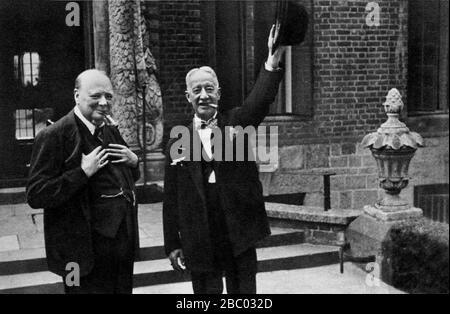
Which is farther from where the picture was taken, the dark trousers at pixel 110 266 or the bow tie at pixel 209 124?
the bow tie at pixel 209 124

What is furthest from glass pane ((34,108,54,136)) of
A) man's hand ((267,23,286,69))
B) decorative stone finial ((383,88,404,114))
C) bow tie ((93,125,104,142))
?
man's hand ((267,23,286,69))

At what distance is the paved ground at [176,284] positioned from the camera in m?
5.37

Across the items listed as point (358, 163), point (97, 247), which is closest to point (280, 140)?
point (358, 163)

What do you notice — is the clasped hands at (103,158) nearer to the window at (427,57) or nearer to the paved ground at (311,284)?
the paved ground at (311,284)

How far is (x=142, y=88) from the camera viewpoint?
768cm

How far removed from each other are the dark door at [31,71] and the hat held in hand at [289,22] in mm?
5463

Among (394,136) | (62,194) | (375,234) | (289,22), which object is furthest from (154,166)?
(289,22)

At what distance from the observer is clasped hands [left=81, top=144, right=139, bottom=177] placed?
324 cm

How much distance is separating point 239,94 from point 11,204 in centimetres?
362

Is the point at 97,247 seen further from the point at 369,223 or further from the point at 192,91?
the point at 369,223

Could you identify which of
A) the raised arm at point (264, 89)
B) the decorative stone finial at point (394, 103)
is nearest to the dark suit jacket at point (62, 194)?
the raised arm at point (264, 89)

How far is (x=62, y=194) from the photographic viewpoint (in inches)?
125

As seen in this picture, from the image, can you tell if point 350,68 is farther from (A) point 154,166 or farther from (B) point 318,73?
(A) point 154,166

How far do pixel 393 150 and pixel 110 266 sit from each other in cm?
357
